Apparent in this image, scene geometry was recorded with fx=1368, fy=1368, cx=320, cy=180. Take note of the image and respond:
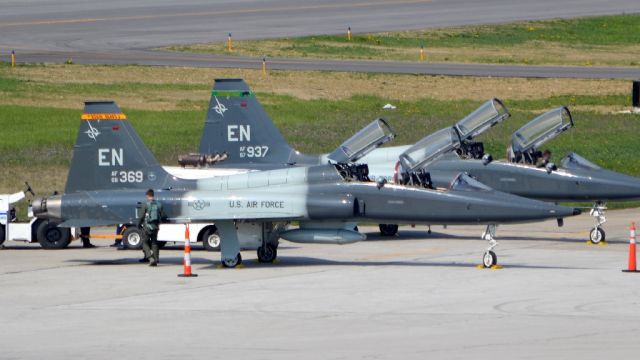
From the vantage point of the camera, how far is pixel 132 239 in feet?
95.9

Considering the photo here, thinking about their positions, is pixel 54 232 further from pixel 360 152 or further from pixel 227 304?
pixel 227 304

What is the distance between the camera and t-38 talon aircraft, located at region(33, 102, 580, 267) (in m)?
25.2

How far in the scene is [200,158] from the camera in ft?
108

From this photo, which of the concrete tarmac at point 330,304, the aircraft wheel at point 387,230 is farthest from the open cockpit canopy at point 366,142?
the aircraft wheel at point 387,230

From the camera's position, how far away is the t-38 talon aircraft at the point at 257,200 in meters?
25.2

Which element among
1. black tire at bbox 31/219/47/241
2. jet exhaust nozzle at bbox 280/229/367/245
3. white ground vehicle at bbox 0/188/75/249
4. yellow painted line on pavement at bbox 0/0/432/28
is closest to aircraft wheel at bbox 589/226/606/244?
jet exhaust nozzle at bbox 280/229/367/245

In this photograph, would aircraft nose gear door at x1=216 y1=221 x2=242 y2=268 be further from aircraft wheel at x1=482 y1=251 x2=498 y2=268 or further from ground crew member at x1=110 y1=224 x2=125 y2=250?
aircraft wheel at x1=482 y1=251 x2=498 y2=268

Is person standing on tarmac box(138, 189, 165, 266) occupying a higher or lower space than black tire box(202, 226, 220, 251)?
higher

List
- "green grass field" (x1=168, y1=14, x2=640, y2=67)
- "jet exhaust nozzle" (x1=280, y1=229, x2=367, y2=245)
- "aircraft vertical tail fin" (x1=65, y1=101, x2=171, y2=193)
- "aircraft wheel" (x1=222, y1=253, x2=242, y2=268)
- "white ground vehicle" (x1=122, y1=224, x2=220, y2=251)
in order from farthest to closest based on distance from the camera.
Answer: "green grass field" (x1=168, y1=14, x2=640, y2=67), "white ground vehicle" (x1=122, y1=224, x2=220, y2=251), "aircraft vertical tail fin" (x1=65, y1=101, x2=171, y2=193), "aircraft wheel" (x1=222, y1=253, x2=242, y2=268), "jet exhaust nozzle" (x1=280, y1=229, x2=367, y2=245)

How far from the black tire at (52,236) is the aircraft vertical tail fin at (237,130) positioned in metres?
Answer: 4.95

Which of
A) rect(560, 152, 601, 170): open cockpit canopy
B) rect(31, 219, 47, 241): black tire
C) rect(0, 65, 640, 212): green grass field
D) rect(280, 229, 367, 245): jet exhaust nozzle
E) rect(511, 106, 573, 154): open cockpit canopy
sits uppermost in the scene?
rect(0, 65, 640, 212): green grass field

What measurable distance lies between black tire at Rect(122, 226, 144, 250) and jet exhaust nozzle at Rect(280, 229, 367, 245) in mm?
4627

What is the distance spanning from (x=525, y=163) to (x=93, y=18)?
165ft

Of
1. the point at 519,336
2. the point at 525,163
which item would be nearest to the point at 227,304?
the point at 519,336
